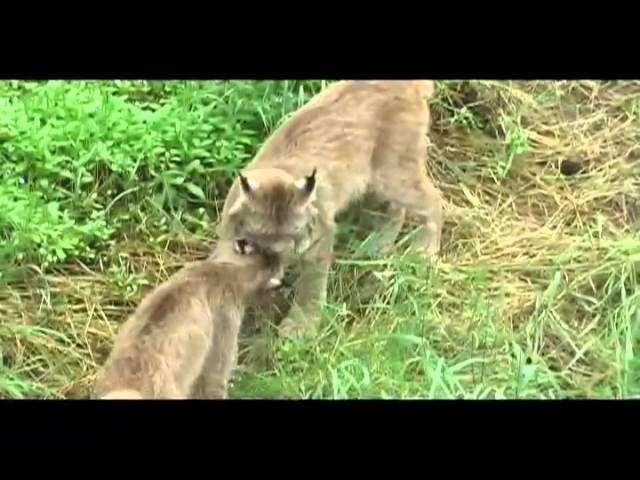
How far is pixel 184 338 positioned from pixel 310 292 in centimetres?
26

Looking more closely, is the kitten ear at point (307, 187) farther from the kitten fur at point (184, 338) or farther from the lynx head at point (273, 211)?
the kitten fur at point (184, 338)

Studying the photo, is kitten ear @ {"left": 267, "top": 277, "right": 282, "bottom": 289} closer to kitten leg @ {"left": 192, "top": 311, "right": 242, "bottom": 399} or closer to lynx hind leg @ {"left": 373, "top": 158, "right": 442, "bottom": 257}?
kitten leg @ {"left": 192, "top": 311, "right": 242, "bottom": 399}

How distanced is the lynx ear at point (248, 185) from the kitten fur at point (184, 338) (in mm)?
140

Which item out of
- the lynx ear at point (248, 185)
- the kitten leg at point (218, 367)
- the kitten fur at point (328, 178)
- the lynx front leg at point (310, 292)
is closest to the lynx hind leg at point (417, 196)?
the kitten fur at point (328, 178)

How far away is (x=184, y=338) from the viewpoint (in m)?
2.33

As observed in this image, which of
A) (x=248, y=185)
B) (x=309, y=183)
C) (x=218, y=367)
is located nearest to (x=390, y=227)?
(x=309, y=183)

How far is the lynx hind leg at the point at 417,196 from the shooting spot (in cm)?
251

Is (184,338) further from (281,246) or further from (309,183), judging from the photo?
(309,183)

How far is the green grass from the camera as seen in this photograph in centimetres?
236

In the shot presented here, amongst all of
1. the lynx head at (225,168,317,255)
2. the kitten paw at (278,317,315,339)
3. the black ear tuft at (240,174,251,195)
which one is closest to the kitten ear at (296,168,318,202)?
the lynx head at (225,168,317,255)

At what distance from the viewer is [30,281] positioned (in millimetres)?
2447
